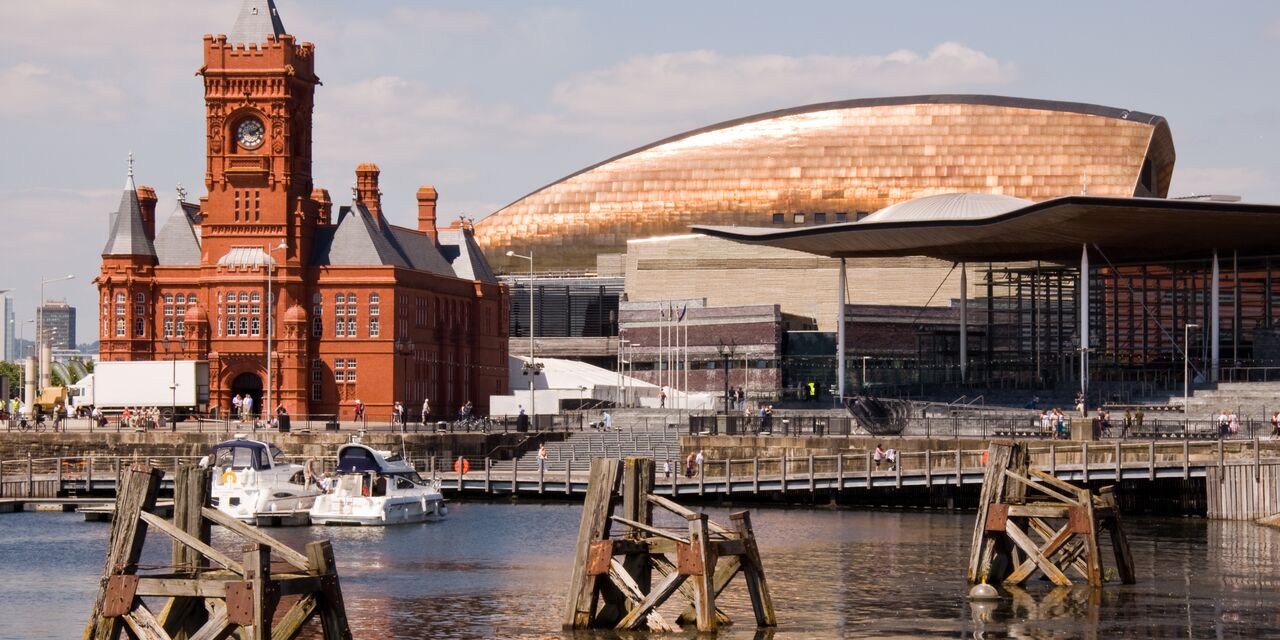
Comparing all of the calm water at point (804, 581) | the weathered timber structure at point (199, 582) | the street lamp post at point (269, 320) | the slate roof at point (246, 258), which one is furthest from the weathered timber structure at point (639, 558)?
the slate roof at point (246, 258)

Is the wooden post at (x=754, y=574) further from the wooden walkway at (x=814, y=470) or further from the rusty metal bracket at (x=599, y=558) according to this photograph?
the wooden walkway at (x=814, y=470)

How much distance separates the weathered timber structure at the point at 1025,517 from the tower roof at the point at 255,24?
7294 cm

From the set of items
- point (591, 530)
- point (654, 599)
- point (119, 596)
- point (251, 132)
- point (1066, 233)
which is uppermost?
point (251, 132)

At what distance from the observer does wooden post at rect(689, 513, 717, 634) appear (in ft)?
116

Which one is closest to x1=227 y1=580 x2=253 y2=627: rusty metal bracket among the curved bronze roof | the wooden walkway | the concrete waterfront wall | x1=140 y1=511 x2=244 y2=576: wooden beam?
x1=140 y1=511 x2=244 y2=576: wooden beam

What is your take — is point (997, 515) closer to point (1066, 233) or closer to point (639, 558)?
point (639, 558)

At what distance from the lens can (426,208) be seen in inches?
5079

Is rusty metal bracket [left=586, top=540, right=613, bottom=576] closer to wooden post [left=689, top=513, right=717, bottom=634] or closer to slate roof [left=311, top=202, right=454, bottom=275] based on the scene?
wooden post [left=689, top=513, right=717, bottom=634]

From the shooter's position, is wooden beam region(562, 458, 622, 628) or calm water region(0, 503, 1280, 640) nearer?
wooden beam region(562, 458, 622, 628)

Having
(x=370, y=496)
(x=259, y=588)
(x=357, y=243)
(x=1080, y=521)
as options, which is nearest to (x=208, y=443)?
(x=357, y=243)

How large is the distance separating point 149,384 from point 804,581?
63.0 metres

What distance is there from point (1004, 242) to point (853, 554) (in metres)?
44.3

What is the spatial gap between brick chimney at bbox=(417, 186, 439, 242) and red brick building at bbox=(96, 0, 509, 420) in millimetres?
15118

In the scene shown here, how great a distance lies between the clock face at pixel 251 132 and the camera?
358 feet
